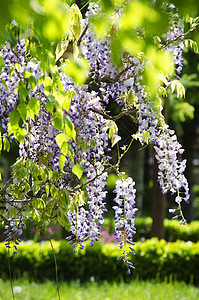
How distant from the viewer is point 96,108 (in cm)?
349

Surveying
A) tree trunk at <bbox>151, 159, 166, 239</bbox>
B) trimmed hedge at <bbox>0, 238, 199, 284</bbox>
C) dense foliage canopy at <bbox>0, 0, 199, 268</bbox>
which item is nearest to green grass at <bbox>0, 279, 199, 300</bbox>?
trimmed hedge at <bbox>0, 238, 199, 284</bbox>

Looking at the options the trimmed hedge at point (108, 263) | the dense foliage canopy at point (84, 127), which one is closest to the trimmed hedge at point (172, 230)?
the trimmed hedge at point (108, 263)

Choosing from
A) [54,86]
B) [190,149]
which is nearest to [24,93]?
[54,86]

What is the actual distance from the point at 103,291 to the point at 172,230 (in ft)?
19.0

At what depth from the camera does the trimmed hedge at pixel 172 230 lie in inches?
452

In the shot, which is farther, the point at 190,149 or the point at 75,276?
the point at 190,149

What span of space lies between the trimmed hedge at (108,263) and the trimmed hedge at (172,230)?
4030 mm

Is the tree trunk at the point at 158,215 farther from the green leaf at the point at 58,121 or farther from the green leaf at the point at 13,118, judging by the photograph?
the green leaf at the point at 58,121

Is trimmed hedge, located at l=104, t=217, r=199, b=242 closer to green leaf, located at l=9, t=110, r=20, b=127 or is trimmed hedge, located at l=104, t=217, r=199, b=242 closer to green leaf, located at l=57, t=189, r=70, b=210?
green leaf, located at l=57, t=189, r=70, b=210

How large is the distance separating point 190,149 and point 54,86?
1126cm

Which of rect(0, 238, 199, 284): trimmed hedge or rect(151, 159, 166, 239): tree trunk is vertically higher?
rect(151, 159, 166, 239): tree trunk

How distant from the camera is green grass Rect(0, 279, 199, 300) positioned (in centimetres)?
586

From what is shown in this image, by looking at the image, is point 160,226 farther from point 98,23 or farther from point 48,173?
point 98,23

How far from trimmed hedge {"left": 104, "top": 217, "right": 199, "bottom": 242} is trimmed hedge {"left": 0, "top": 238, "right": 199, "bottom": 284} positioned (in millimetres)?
4030
